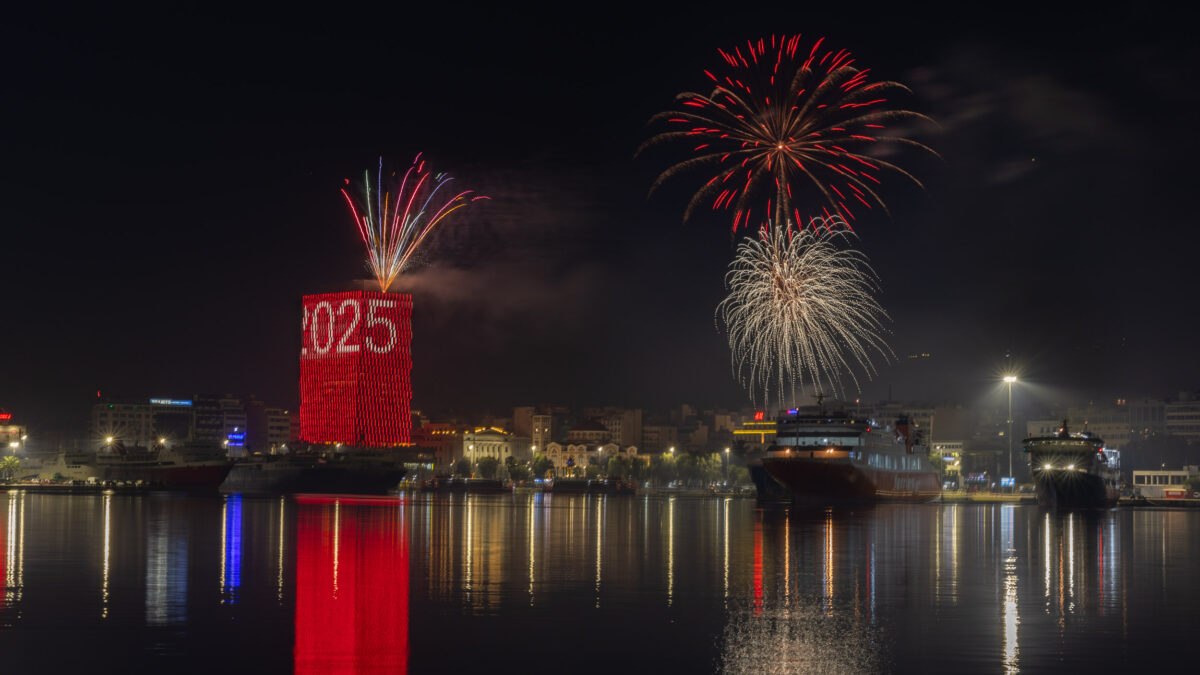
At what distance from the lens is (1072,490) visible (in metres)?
118

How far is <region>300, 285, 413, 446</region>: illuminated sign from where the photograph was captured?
525 ft

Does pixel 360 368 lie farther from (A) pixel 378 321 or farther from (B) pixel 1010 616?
(B) pixel 1010 616

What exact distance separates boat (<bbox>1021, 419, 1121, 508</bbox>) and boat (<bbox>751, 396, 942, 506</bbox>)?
1380 centimetres

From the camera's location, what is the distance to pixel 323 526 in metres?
59.0

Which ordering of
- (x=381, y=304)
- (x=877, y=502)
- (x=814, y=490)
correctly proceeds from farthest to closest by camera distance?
(x=381, y=304), (x=877, y=502), (x=814, y=490)

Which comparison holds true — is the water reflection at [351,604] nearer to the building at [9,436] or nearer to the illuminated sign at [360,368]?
the illuminated sign at [360,368]

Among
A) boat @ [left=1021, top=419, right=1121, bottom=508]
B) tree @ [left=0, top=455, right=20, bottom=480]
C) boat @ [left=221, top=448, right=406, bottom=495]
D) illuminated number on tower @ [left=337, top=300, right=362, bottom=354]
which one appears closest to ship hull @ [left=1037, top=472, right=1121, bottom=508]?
boat @ [left=1021, top=419, right=1121, bottom=508]

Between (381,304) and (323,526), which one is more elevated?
(381,304)

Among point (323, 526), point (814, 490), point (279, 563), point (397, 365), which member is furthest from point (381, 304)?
point (279, 563)

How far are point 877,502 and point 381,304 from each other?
74.4m

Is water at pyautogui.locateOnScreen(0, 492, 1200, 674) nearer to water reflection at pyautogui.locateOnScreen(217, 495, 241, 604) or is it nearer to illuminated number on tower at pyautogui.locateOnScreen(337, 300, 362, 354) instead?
water reflection at pyautogui.locateOnScreen(217, 495, 241, 604)

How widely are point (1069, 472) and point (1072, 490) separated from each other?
1.80 m

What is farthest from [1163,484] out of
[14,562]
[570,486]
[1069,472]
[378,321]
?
[14,562]

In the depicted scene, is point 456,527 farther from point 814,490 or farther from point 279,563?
point 814,490
